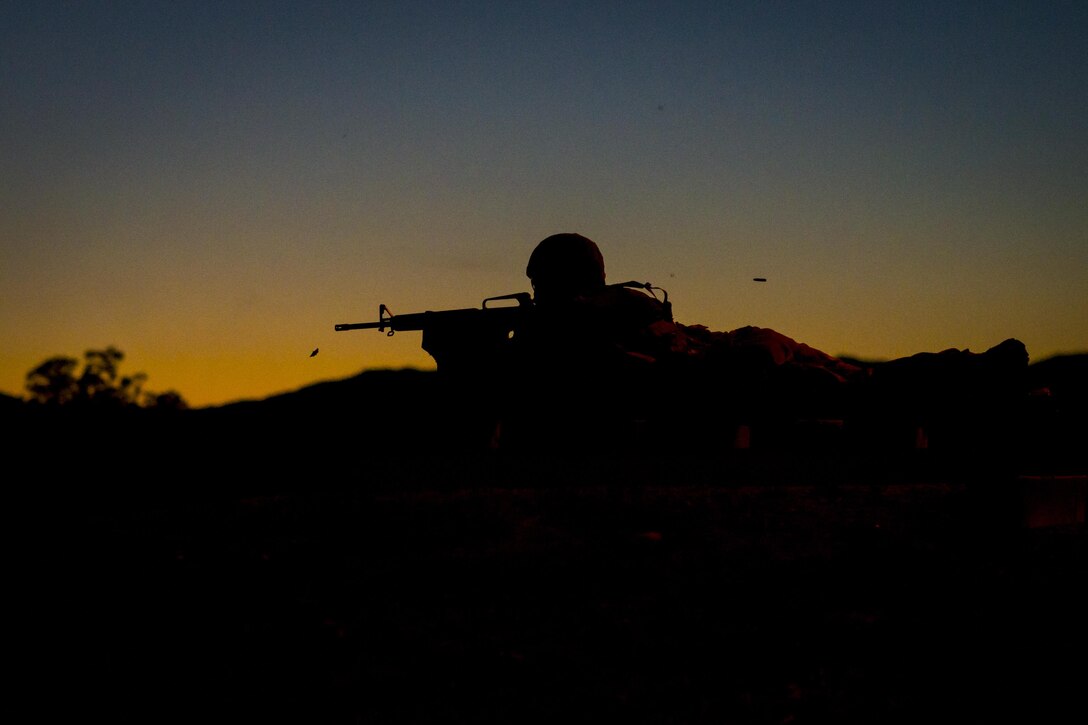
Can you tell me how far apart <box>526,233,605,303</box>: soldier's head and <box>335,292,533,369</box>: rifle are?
108 cm

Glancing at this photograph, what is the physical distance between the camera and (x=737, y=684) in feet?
21.5

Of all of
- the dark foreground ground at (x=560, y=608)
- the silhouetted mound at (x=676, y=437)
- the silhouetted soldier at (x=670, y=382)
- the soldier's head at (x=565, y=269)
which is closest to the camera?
the dark foreground ground at (x=560, y=608)

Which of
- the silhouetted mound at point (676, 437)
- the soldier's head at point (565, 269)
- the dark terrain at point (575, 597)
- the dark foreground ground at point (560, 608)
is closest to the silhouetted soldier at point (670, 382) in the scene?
the silhouetted mound at point (676, 437)

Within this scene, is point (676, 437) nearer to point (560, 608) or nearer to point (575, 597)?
point (575, 597)

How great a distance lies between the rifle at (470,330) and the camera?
15.6 metres

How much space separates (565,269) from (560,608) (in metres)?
9.66

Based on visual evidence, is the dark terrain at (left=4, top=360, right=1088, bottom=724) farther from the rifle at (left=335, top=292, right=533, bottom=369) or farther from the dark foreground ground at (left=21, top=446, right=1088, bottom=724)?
the rifle at (left=335, top=292, right=533, bottom=369)

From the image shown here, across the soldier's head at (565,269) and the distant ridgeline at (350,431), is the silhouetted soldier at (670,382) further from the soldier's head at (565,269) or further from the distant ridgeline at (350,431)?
the soldier's head at (565,269)

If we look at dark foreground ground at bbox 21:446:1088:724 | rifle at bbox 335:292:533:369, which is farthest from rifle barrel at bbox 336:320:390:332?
dark foreground ground at bbox 21:446:1088:724

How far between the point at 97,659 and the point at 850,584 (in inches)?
225

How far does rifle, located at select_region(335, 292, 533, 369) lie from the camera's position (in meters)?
15.6

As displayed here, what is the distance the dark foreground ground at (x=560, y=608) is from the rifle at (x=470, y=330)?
460 centimetres

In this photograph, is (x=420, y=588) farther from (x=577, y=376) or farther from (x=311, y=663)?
(x=577, y=376)

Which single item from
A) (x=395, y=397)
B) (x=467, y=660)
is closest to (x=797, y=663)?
(x=467, y=660)
